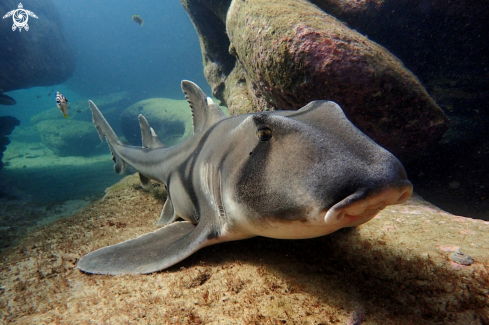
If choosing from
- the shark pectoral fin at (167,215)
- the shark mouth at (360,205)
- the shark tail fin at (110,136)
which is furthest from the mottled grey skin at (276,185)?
the shark tail fin at (110,136)

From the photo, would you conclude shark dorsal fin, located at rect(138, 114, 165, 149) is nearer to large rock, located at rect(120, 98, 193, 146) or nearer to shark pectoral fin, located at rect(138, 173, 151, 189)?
shark pectoral fin, located at rect(138, 173, 151, 189)

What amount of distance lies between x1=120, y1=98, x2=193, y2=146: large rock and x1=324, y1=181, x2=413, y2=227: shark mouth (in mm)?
20457

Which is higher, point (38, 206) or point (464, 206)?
point (464, 206)

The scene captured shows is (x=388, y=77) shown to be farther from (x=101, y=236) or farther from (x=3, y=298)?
(x=3, y=298)

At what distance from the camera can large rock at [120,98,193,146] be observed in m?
22.8

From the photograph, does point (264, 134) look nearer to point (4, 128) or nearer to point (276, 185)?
point (276, 185)

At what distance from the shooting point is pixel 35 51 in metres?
23.2

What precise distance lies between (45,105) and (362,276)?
16082 centimetres

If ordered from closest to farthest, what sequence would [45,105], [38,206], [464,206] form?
[464,206], [38,206], [45,105]

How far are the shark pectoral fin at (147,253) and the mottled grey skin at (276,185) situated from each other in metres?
0.01

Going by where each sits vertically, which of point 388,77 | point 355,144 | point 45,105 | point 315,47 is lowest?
point 45,105

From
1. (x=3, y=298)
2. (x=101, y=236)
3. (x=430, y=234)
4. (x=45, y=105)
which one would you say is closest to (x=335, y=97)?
(x=430, y=234)

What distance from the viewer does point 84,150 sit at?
87.8ft

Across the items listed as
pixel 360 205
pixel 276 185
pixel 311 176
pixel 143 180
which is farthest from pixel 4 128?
pixel 360 205
